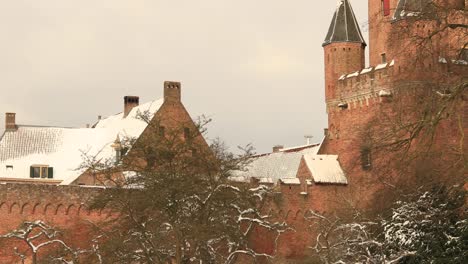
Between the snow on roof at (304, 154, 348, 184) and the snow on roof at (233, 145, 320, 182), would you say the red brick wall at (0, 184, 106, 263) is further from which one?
the snow on roof at (233, 145, 320, 182)

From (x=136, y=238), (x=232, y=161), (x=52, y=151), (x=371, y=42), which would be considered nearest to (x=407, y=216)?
(x=232, y=161)

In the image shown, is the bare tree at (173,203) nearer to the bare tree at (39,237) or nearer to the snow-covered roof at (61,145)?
the bare tree at (39,237)

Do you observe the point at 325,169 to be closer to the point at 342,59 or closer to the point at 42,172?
the point at 342,59

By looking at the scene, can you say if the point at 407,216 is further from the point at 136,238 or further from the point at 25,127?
the point at 25,127

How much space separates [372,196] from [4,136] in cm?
2272

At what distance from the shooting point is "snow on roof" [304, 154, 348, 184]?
166 ft

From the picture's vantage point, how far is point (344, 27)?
2077 inches

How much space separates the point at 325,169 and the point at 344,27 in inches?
311

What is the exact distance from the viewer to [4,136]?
57.5 m

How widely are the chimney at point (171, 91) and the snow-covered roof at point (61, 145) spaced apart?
0.57m

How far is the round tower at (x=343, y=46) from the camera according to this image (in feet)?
172

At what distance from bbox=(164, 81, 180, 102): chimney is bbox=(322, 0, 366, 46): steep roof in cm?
894

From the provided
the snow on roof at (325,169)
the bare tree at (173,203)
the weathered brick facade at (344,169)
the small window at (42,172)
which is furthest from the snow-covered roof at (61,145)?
the bare tree at (173,203)

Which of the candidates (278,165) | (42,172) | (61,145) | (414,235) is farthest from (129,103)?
(414,235)
